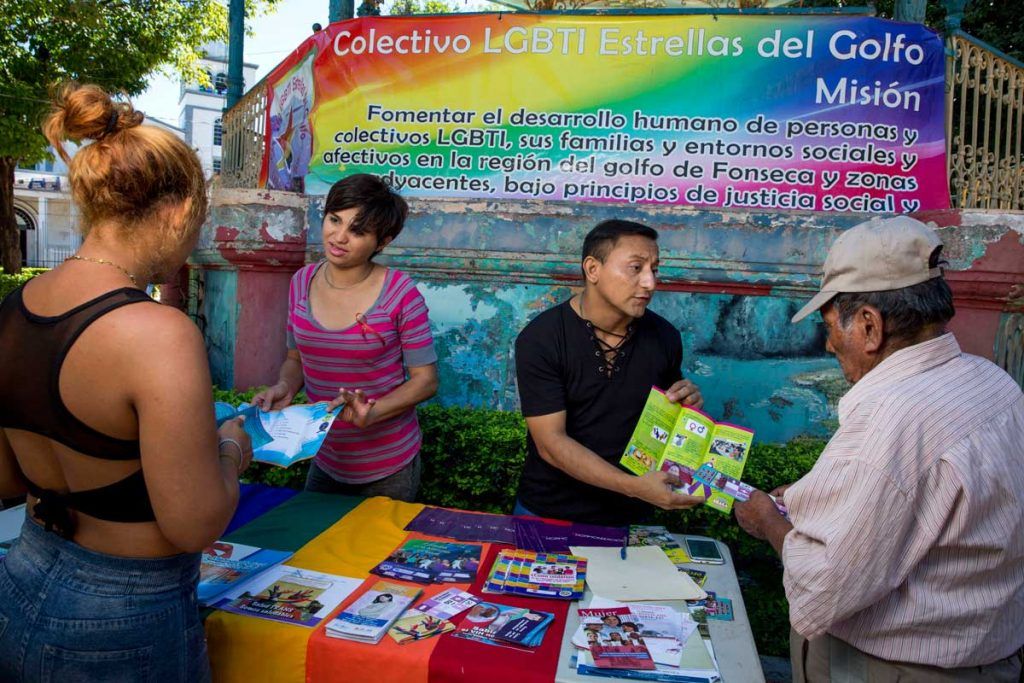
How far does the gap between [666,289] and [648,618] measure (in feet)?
10.0

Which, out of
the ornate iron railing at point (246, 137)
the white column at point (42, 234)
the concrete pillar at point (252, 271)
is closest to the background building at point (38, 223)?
the white column at point (42, 234)

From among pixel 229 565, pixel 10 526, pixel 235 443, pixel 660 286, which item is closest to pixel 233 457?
pixel 235 443

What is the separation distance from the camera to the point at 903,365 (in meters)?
1.58

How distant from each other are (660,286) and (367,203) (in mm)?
2467

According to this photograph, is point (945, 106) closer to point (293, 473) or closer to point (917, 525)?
point (917, 525)

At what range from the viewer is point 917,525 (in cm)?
149

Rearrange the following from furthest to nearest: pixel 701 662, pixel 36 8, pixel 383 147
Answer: pixel 36 8 < pixel 383 147 < pixel 701 662

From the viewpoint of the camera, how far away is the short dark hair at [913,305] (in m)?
1.60

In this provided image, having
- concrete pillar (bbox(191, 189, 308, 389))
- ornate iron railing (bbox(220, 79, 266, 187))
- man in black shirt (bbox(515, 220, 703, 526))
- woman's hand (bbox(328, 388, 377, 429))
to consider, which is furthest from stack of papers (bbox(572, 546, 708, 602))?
ornate iron railing (bbox(220, 79, 266, 187))

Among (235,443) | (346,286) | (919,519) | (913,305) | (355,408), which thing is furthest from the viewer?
(346,286)

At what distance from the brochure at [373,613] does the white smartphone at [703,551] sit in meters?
0.93

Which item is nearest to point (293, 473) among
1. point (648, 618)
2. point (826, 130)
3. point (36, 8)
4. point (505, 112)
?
point (648, 618)

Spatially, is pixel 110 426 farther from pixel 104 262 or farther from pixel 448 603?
pixel 448 603

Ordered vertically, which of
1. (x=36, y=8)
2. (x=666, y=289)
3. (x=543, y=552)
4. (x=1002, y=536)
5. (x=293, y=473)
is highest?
(x=36, y=8)
